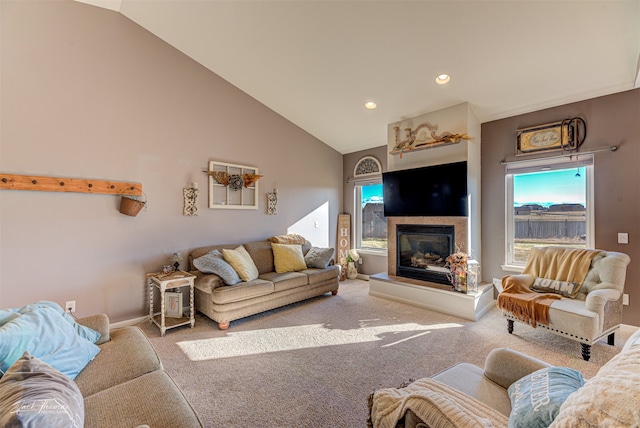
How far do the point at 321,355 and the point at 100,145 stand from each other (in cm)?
330

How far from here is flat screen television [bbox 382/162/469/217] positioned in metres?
3.71

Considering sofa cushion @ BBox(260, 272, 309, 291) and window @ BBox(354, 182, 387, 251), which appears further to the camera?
window @ BBox(354, 182, 387, 251)

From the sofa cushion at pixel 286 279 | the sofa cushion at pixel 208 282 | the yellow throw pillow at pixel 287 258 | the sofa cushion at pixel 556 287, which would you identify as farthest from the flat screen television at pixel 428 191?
the sofa cushion at pixel 208 282

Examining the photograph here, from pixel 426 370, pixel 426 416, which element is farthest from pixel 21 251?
pixel 426 370

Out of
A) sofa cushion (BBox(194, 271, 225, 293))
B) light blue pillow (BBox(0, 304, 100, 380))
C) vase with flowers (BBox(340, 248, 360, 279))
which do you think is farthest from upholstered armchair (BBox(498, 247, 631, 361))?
light blue pillow (BBox(0, 304, 100, 380))

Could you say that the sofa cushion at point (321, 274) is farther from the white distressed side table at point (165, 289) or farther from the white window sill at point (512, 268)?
the white window sill at point (512, 268)

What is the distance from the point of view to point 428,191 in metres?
4.01

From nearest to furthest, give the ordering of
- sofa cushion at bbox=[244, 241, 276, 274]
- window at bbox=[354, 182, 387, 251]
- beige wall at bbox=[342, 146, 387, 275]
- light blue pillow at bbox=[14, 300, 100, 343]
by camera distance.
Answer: light blue pillow at bbox=[14, 300, 100, 343]
sofa cushion at bbox=[244, 241, 276, 274]
beige wall at bbox=[342, 146, 387, 275]
window at bbox=[354, 182, 387, 251]

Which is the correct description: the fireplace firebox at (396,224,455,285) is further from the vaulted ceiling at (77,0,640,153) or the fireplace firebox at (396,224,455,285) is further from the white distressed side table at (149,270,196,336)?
the white distressed side table at (149,270,196,336)

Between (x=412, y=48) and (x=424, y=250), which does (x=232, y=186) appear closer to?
(x=412, y=48)

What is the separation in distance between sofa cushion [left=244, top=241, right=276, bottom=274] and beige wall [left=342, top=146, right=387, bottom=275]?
208cm

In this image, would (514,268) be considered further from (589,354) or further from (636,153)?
(636,153)

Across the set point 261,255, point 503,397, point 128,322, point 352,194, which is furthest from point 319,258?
point 503,397

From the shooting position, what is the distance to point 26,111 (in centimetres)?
271
